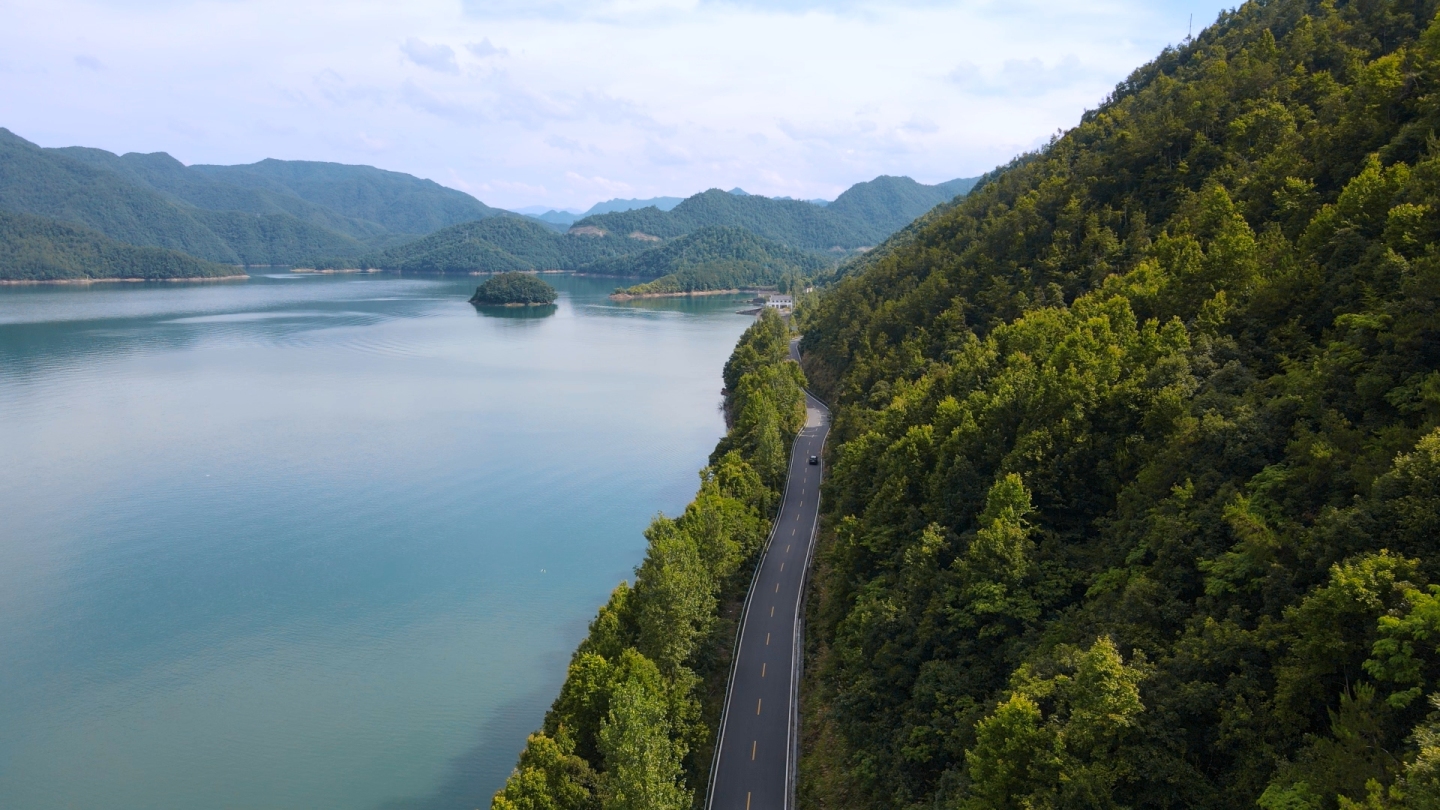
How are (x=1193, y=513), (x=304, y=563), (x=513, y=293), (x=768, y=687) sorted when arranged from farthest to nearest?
(x=513, y=293)
(x=304, y=563)
(x=768, y=687)
(x=1193, y=513)

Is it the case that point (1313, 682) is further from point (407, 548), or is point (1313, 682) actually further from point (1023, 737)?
point (407, 548)

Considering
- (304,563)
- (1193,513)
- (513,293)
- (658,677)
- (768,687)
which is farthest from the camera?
(513,293)

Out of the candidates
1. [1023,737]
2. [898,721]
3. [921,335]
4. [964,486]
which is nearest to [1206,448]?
[964,486]

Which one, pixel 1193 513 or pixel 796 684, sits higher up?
pixel 1193 513

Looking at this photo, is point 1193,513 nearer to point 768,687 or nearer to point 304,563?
point 768,687

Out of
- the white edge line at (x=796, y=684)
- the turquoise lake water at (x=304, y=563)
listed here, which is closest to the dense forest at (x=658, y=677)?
the white edge line at (x=796, y=684)

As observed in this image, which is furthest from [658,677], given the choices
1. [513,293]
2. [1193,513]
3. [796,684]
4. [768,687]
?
[513,293]

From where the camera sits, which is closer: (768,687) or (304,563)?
(768,687)
